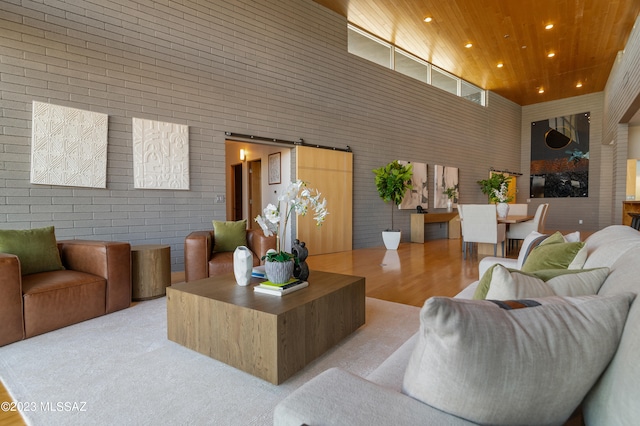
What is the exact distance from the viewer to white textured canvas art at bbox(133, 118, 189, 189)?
434 cm

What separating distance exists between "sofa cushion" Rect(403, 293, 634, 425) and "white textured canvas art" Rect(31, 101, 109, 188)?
4503 mm

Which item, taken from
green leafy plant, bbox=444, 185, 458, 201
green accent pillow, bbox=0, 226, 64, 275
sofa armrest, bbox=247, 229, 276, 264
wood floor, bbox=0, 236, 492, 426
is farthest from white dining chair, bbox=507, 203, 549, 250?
green accent pillow, bbox=0, 226, 64, 275

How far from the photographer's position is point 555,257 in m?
1.67

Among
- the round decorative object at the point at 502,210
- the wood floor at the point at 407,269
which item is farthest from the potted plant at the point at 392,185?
the round decorative object at the point at 502,210

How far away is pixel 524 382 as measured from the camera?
667mm

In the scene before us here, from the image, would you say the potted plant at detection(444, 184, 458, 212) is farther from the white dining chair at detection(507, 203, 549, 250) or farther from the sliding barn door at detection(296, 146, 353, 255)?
the sliding barn door at detection(296, 146, 353, 255)

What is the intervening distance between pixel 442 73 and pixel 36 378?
10.4 meters

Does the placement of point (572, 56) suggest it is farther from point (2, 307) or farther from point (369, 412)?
point (2, 307)

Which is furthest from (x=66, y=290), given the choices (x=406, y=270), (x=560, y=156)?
(x=560, y=156)

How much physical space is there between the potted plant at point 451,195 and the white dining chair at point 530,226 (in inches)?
111

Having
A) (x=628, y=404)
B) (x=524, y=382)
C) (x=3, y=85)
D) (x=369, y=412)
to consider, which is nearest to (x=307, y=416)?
(x=369, y=412)

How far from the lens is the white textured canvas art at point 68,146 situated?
3.65m

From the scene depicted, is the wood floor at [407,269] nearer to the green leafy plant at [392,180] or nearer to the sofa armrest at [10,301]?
the green leafy plant at [392,180]

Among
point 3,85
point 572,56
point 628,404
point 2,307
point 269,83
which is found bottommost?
point 2,307
